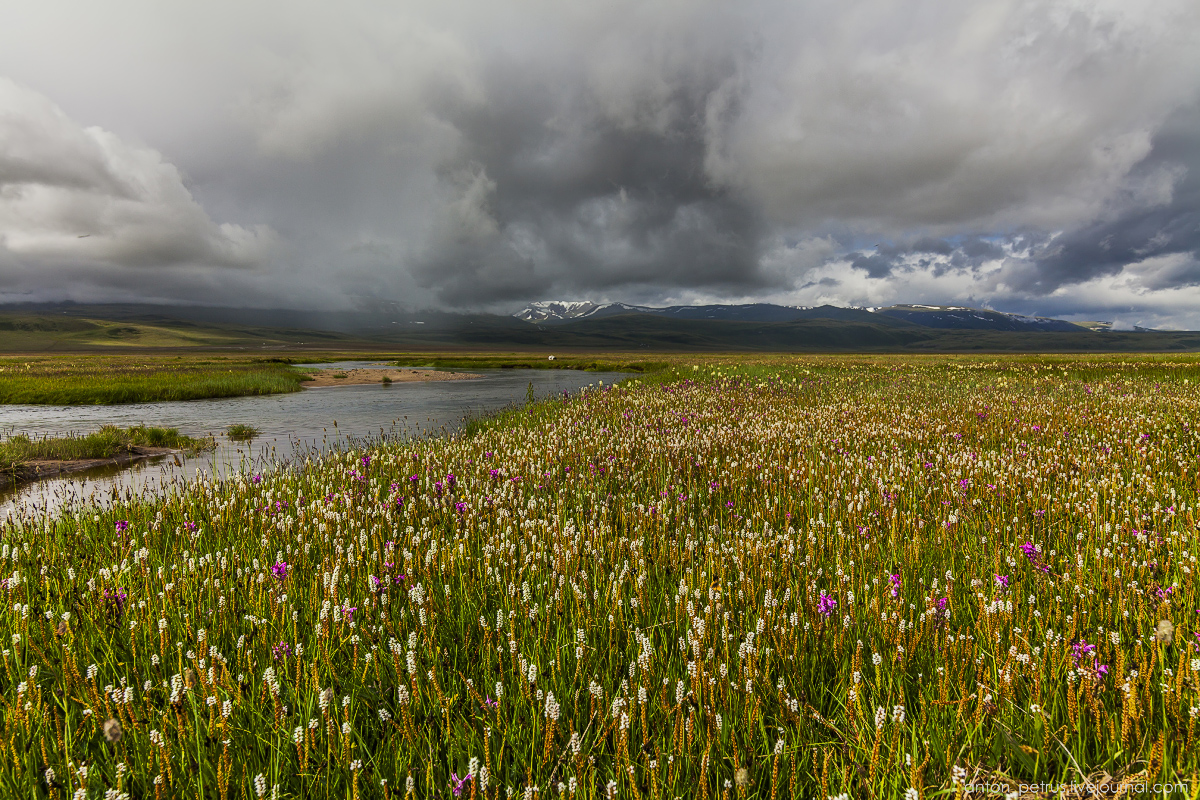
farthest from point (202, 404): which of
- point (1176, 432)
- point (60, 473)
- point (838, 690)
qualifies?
point (1176, 432)

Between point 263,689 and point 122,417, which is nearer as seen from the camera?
point 263,689

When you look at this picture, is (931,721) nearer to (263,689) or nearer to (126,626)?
(263,689)

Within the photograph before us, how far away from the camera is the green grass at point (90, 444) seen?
1375 cm

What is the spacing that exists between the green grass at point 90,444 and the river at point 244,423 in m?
1.15

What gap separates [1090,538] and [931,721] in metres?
3.57

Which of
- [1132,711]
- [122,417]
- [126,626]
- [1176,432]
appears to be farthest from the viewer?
[122,417]

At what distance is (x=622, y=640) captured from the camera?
366 centimetres

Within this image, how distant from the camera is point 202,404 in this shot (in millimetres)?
30141

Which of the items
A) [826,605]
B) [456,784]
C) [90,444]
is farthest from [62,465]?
[826,605]

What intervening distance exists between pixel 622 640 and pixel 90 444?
1932cm

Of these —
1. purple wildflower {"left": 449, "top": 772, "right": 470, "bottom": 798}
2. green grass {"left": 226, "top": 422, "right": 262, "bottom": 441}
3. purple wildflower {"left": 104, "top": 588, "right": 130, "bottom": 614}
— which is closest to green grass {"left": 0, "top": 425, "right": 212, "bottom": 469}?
green grass {"left": 226, "top": 422, "right": 262, "bottom": 441}

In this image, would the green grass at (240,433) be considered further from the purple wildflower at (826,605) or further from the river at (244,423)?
the purple wildflower at (826,605)

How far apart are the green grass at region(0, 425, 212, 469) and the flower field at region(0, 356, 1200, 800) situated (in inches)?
438

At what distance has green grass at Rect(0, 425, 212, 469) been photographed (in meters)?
13.7
